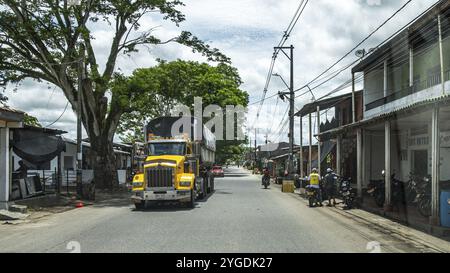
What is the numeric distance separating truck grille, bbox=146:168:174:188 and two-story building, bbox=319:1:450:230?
23.7 ft

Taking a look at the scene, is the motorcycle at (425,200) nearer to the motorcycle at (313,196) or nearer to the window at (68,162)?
the motorcycle at (313,196)

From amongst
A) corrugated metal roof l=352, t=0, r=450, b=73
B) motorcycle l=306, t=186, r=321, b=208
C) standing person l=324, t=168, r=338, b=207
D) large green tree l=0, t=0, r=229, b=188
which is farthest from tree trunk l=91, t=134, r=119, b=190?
corrugated metal roof l=352, t=0, r=450, b=73

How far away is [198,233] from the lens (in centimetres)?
1201

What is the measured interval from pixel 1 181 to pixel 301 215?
34.4ft

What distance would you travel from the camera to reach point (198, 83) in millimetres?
50688

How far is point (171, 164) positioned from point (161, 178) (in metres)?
0.64

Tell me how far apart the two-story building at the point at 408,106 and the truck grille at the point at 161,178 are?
7.22 metres

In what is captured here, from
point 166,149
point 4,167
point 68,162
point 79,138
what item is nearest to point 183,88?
point 68,162

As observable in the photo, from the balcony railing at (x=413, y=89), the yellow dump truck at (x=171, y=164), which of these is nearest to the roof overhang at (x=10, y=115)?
the yellow dump truck at (x=171, y=164)

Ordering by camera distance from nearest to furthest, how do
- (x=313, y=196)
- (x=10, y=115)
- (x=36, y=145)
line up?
(x=10, y=115)
(x=313, y=196)
(x=36, y=145)

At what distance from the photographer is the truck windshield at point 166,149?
20312mm

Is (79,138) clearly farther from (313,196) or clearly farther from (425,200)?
(425,200)
